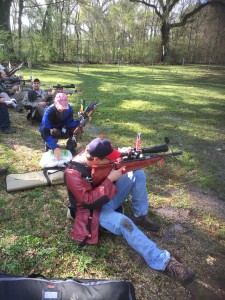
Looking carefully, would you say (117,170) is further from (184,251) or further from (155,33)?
(155,33)

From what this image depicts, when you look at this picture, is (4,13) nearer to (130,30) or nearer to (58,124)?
(130,30)

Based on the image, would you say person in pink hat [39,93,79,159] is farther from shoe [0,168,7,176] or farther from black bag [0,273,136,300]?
black bag [0,273,136,300]

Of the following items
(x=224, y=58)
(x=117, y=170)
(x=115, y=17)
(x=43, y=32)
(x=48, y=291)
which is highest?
(x=115, y=17)

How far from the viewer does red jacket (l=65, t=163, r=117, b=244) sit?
3.11 m

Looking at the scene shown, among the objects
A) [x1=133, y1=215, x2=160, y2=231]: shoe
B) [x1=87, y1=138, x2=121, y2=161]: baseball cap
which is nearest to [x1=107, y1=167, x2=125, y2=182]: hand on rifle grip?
[x1=87, y1=138, x2=121, y2=161]: baseball cap

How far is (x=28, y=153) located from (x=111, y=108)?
4.45m

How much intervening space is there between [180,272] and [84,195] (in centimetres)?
124

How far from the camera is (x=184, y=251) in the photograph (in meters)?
3.45

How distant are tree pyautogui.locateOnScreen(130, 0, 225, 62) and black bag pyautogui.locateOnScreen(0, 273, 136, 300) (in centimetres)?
2904

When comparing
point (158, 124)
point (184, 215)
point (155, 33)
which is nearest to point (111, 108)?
point (158, 124)

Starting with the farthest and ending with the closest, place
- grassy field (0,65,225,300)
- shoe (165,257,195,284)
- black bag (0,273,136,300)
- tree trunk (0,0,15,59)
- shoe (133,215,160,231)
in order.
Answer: tree trunk (0,0,15,59) < shoe (133,215,160,231) < grassy field (0,65,225,300) < shoe (165,257,195,284) < black bag (0,273,136,300)

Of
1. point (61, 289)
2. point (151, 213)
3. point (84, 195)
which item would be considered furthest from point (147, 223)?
point (61, 289)

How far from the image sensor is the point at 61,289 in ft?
7.72

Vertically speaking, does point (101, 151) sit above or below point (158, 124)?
above
